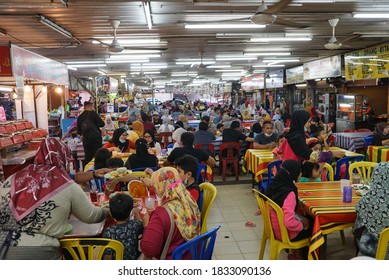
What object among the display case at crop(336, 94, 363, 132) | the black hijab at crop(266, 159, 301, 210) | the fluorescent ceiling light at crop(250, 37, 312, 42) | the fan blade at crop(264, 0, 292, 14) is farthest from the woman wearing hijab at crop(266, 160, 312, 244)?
the display case at crop(336, 94, 363, 132)

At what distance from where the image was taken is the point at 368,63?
9.88 metres

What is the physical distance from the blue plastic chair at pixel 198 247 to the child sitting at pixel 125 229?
421mm

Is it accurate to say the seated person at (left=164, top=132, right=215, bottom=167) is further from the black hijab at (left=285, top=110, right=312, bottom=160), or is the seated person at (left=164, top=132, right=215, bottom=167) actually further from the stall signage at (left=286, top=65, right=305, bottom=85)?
the stall signage at (left=286, top=65, right=305, bottom=85)

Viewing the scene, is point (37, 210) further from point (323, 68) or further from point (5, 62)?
point (323, 68)

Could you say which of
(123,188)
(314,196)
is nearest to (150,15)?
Answer: (123,188)

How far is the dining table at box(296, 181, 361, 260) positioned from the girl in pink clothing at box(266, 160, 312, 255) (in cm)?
14

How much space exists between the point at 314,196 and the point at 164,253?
6.37 feet

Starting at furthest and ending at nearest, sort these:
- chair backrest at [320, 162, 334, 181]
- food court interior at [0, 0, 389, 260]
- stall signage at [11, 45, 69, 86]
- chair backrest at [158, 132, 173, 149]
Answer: chair backrest at [158, 132, 173, 149] < stall signage at [11, 45, 69, 86] < food court interior at [0, 0, 389, 260] < chair backrest at [320, 162, 334, 181]

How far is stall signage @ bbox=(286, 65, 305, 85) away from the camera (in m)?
15.2

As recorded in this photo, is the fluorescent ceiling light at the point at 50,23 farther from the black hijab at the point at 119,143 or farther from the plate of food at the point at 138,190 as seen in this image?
the plate of food at the point at 138,190

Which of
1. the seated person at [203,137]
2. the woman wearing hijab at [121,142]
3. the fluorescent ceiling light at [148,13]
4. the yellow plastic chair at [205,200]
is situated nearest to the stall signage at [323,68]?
the seated person at [203,137]

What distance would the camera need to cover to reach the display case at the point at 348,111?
1069 cm

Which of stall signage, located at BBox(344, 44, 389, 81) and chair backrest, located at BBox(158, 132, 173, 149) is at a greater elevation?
stall signage, located at BBox(344, 44, 389, 81)
